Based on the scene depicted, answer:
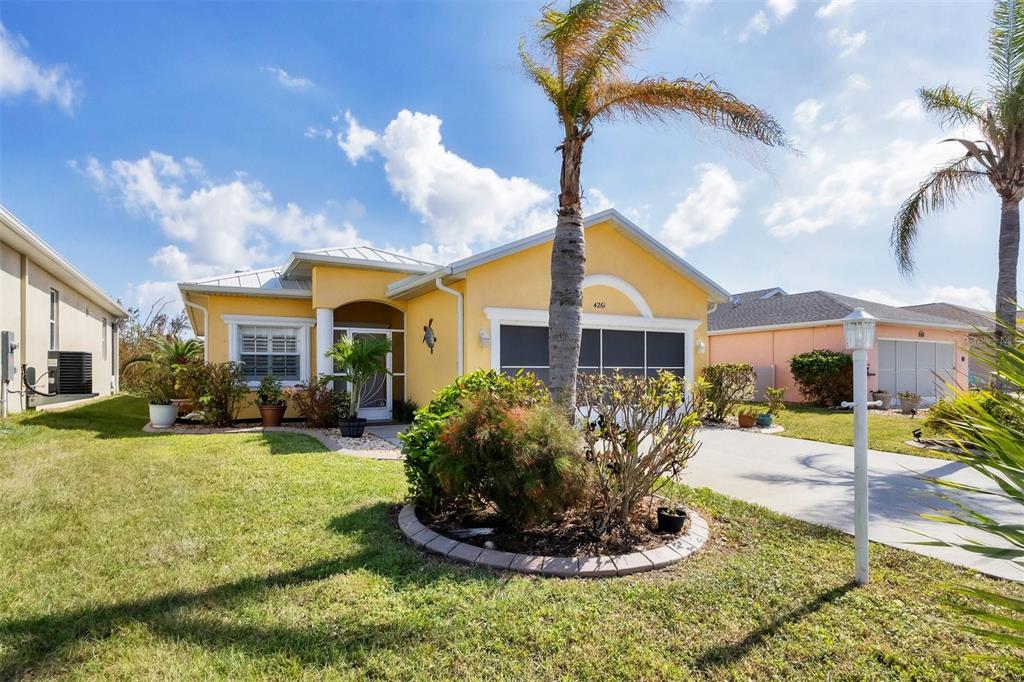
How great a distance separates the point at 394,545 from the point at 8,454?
869cm

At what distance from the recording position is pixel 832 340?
20.5 m

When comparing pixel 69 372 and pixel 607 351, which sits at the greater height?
pixel 607 351

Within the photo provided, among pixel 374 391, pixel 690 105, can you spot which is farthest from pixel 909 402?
pixel 374 391

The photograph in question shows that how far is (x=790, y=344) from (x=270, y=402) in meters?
21.8

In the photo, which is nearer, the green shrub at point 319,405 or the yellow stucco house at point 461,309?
the yellow stucco house at point 461,309

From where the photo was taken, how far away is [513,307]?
37.7 feet

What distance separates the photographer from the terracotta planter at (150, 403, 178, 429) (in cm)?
1275

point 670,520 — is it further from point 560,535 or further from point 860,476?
point 860,476

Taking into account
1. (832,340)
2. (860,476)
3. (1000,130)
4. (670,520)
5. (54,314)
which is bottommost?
(670,520)

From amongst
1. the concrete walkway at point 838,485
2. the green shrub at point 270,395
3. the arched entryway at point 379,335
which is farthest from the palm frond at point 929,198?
the green shrub at point 270,395

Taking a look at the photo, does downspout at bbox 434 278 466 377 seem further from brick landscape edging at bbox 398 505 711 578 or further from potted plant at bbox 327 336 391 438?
brick landscape edging at bbox 398 505 711 578

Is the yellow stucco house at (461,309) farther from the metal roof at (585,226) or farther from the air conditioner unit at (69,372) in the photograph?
the air conditioner unit at (69,372)

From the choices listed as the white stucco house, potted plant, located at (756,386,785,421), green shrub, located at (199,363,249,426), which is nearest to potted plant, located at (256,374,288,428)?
green shrub, located at (199,363,249,426)

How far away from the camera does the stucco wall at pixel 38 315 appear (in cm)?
1220
